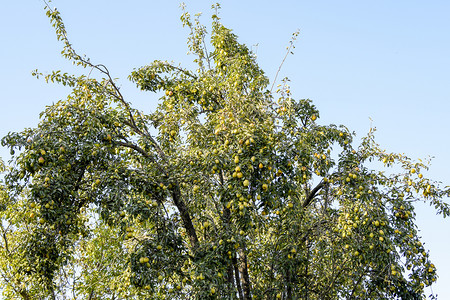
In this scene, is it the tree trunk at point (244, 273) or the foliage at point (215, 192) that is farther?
the tree trunk at point (244, 273)

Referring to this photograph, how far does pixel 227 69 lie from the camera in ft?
32.5

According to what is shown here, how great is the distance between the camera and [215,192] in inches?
306

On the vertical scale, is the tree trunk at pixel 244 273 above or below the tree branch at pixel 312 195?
below

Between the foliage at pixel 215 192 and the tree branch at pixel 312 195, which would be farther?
the tree branch at pixel 312 195

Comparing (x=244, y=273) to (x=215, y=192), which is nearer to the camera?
(x=215, y=192)

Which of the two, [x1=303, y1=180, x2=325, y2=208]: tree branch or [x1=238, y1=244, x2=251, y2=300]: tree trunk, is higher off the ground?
[x1=303, y1=180, x2=325, y2=208]: tree branch

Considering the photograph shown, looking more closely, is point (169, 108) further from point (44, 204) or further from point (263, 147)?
point (44, 204)

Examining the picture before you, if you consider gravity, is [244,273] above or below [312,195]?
below

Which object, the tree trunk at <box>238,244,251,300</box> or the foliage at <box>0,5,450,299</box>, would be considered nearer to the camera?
the foliage at <box>0,5,450,299</box>

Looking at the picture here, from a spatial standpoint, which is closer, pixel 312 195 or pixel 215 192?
pixel 215 192

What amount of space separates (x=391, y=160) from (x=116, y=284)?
6.23m

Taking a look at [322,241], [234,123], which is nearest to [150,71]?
[234,123]

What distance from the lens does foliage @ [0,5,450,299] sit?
7.48m

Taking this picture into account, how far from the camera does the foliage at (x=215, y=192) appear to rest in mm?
7477
